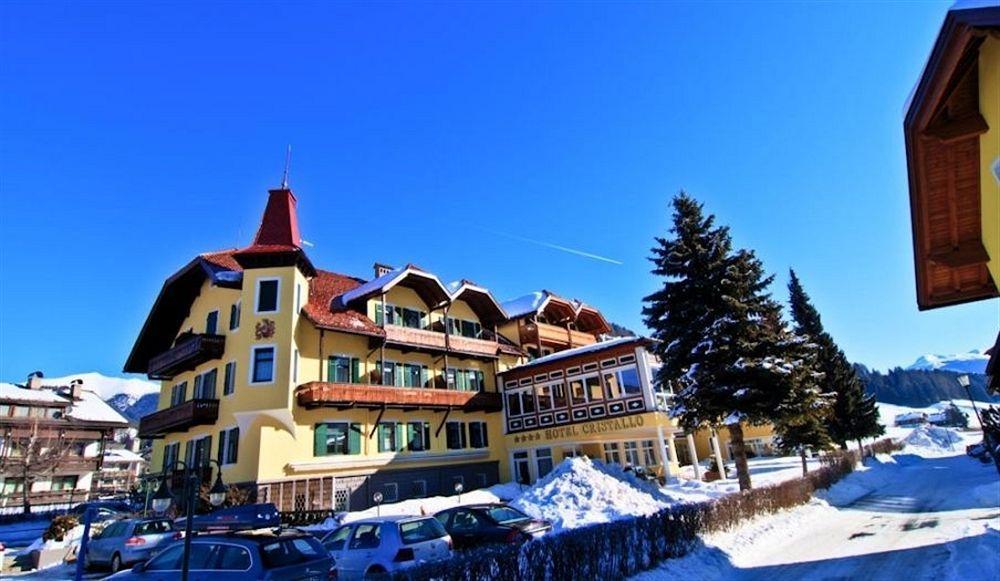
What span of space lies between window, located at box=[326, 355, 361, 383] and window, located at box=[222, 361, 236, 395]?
4.54 m

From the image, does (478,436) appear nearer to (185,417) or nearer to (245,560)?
(185,417)

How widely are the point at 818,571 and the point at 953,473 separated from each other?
28.4m

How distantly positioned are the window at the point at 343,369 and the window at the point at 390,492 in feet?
19.4

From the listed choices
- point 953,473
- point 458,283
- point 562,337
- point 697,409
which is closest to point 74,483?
point 458,283

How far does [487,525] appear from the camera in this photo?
1398 cm

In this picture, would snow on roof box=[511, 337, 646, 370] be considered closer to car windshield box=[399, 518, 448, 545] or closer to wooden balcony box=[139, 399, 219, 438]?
wooden balcony box=[139, 399, 219, 438]

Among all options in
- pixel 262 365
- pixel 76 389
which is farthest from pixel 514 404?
pixel 76 389

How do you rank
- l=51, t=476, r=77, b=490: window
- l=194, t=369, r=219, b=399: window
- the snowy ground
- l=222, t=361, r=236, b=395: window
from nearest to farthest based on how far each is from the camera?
the snowy ground → l=222, t=361, r=236, b=395: window → l=194, t=369, r=219, b=399: window → l=51, t=476, r=77, b=490: window

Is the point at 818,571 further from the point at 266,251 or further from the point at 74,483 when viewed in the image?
the point at 74,483

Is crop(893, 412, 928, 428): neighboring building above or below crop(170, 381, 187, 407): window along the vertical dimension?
below

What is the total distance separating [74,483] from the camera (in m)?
47.5

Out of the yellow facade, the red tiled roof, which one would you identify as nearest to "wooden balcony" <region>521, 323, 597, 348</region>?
the red tiled roof

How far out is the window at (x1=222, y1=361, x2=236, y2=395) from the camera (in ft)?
88.3

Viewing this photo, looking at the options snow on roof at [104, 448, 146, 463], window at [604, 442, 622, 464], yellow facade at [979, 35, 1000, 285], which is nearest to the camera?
yellow facade at [979, 35, 1000, 285]
